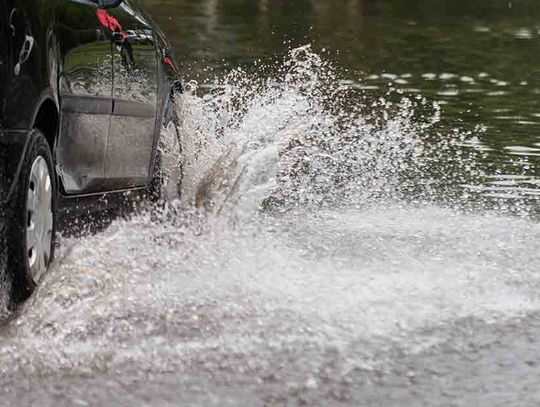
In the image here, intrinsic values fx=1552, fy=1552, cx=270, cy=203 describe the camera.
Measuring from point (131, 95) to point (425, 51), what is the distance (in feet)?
47.6

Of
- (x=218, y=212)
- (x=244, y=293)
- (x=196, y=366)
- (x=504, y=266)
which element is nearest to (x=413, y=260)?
(x=504, y=266)

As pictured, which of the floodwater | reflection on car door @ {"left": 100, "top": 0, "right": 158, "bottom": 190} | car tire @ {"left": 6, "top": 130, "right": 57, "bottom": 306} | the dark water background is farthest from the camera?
the dark water background

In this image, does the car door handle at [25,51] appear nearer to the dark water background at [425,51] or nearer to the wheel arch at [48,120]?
the wheel arch at [48,120]

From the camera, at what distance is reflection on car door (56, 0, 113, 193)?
6047mm

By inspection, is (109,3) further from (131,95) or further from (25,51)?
(25,51)

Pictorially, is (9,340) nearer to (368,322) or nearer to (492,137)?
(368,322)

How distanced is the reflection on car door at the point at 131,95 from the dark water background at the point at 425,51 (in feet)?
8.20

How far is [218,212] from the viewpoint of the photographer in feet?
28.1

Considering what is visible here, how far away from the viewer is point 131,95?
23.4 feet

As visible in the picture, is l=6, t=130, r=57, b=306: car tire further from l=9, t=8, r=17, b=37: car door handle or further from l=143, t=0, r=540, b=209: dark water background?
l=143, t=0, r=540, b=209: dark water background

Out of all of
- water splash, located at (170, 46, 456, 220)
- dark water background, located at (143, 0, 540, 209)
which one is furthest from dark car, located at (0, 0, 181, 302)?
dark water background, located at (143, 0, 540, 209)

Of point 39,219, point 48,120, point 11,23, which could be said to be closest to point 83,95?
point 48,120

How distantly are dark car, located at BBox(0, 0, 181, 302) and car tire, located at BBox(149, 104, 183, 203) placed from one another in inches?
9.9

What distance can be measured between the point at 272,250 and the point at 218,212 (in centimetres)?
129
